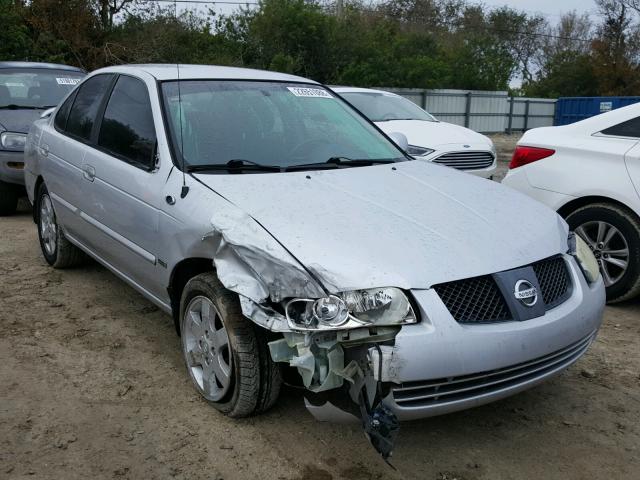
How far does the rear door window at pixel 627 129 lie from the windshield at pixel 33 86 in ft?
21.2

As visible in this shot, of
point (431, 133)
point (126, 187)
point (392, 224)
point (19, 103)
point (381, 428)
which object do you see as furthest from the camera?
point (431, 133)

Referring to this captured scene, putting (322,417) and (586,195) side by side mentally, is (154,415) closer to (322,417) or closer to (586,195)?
(322,417)

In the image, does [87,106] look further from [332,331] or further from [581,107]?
[581,107]

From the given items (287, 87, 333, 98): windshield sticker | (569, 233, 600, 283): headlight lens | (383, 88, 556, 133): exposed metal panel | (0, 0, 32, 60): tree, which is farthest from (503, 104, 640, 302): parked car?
(383, 88, 556, 133): exposed metal panel

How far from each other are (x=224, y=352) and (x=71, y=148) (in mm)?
2318

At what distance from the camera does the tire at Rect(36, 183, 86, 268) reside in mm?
5199

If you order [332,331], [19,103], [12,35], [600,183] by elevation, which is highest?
[12,35]

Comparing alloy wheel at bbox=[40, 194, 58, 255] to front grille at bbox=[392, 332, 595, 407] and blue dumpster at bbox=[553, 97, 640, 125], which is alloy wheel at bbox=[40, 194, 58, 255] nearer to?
front grille at bbox=[392, 332, 595, 407]

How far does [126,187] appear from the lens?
3770 millimetres

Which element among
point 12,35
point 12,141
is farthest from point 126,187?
point 12,35

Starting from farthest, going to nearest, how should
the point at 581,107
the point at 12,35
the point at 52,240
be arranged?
the point at 581,107, the point at 12,35, the point at 52,240

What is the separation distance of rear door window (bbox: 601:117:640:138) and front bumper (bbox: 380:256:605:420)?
2.61 meters

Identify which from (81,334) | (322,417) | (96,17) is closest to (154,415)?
(322,417)

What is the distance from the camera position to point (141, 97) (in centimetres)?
396
